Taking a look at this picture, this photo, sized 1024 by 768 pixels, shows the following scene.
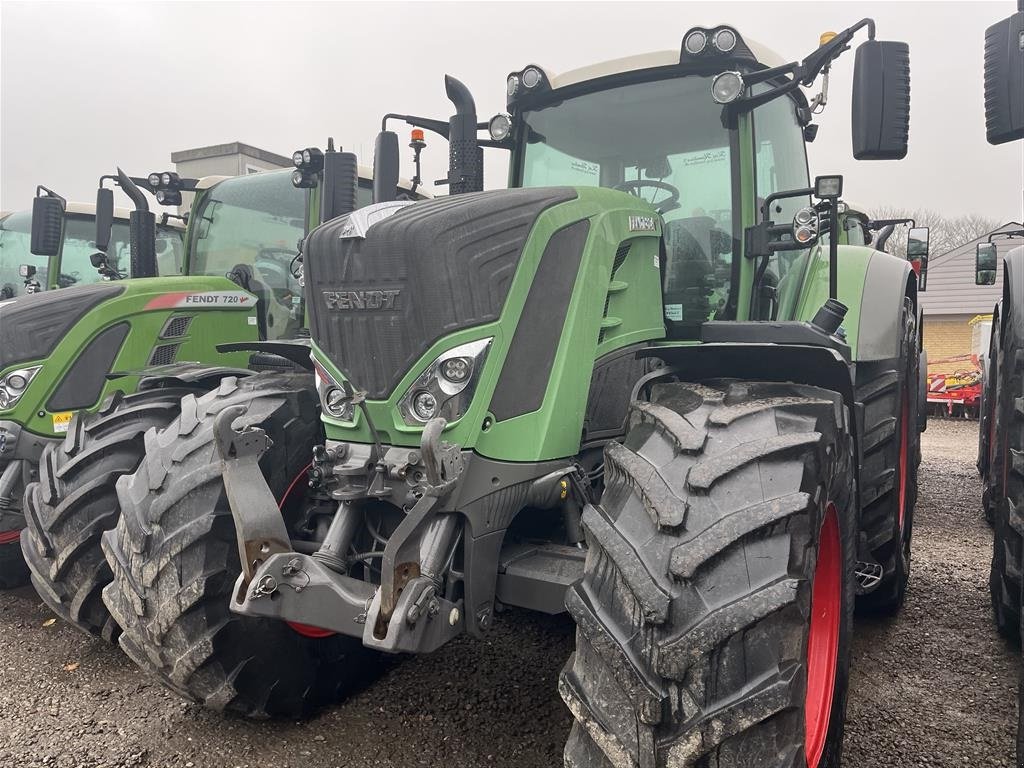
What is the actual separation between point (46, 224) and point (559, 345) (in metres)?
5.11

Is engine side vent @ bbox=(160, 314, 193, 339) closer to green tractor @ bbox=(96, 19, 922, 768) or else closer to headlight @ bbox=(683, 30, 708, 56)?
green tractor @ bbox=(96, 19, 922, 768)

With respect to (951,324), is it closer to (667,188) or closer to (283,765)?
(667,188)

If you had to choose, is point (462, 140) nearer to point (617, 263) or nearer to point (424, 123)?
point (424, 123)

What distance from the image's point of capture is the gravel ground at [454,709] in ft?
8.66

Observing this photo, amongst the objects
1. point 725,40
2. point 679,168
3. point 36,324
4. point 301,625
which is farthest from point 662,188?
point 36,324

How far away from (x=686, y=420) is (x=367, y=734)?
5.46 feet

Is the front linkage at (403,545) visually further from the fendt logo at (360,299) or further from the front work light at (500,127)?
the front work light at (500,127)

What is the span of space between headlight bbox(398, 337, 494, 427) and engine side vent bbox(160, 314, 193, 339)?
3.30 metres

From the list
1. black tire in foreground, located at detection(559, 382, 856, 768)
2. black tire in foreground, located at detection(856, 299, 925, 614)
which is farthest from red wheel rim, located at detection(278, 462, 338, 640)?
black tire in foreground, located at detection(856, 299, 925, 614)

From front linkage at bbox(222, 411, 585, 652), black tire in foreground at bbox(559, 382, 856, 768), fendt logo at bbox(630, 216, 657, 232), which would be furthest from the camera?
fendt logo at bbox(630, 216, 657, 232)

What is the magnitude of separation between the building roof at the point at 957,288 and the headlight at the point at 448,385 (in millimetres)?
20837

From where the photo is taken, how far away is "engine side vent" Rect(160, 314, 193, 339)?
491 cm

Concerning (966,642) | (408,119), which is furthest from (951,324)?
(408,119)

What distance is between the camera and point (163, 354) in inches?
194
